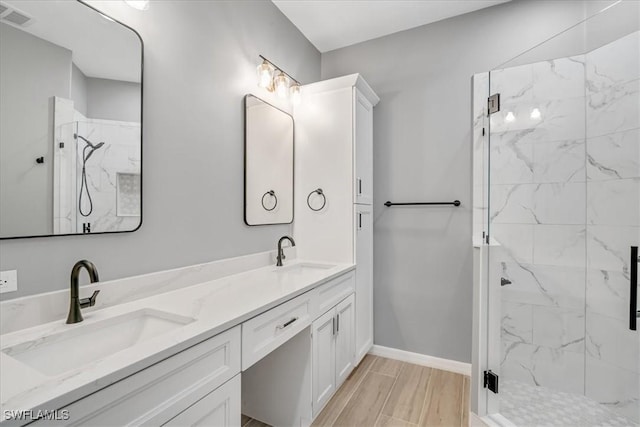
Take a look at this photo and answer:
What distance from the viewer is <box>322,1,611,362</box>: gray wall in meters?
2.26

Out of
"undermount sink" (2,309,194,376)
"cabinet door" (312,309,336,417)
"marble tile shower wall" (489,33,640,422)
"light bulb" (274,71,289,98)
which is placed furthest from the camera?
"light bulb" (274,71,289,98)

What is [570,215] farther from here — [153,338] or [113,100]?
[113,100]

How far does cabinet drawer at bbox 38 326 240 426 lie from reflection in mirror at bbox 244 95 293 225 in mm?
996

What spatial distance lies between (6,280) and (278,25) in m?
2.19

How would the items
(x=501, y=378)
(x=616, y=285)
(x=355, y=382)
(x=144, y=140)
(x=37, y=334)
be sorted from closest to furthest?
(x=37, y=334) → (x=144, y=140) → (x=616, y=285) → (x=501, y=378) → (x=355, y=382)

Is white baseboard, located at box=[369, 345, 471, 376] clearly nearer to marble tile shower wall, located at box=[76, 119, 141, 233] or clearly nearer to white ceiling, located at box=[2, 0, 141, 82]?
marble tile shower wall, located at box=[76, 119, 141, 233]

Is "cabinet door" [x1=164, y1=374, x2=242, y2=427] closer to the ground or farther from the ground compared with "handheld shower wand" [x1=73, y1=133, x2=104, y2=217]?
closer to the ground

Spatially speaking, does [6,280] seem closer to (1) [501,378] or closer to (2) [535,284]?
(1) [501,378]

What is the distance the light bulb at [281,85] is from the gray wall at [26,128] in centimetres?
130

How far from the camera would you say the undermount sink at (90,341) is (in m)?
0.87

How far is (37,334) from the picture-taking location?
0.92 metres

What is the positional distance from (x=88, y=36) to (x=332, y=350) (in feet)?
6.35

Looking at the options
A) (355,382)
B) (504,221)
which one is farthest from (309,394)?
(504,221)

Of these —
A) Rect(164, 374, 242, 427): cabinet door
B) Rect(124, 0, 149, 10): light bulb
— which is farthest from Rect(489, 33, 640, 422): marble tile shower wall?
Rect(124, 0, 149, 10): light bulb
